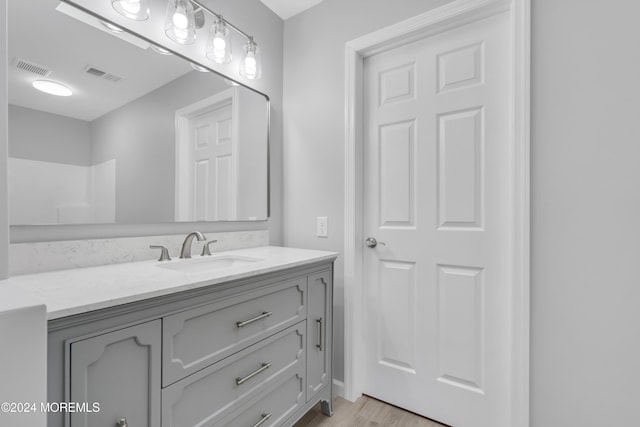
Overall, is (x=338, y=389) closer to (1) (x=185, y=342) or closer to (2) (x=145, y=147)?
(1) (x=185, y=342)

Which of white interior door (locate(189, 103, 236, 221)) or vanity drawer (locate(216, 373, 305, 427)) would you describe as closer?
vanity drawer (locate(216, 373, 305, 427))

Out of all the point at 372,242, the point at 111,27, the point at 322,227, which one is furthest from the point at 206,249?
the point at 111,27

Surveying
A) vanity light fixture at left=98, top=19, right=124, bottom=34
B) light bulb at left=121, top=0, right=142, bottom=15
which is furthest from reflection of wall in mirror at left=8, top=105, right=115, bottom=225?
light bulb at left=121, top=0, right=142, bottom=15

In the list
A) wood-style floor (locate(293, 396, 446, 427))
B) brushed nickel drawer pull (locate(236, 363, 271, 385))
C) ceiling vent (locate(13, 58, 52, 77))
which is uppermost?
ceiling vent (locate(13, 58, 52, 77))

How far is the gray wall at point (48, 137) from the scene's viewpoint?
3.39 feet

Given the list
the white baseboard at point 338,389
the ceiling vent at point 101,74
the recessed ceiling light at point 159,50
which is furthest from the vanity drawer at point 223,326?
the recessed ceiling light at point 159,50

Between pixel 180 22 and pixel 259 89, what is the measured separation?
60 cm

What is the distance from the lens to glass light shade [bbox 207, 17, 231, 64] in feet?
5.08

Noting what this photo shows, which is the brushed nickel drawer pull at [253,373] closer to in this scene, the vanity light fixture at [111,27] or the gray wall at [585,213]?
the gray wall at [585,213]

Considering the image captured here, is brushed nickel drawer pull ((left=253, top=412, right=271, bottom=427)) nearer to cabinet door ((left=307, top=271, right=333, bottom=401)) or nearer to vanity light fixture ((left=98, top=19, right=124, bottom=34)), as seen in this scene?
cabinet door ((left=307, top=271, right=333, bottom=401))

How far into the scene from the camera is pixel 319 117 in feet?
6.15

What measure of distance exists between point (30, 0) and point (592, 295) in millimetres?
2338

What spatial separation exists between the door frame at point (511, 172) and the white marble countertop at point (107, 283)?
609 mm

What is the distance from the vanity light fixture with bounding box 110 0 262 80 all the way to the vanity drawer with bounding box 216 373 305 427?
1596mm
